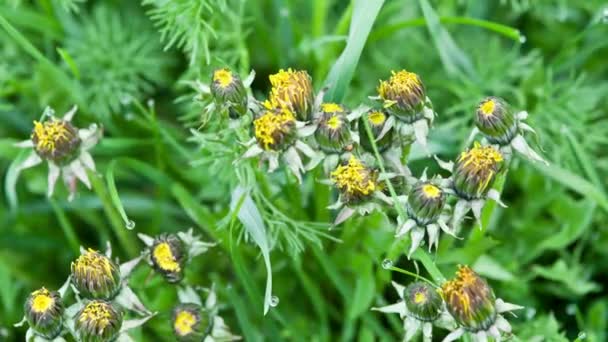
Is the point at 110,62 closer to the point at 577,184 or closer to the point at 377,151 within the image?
the point at 377,151

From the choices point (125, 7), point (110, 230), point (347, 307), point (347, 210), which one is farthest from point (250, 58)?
point (347, 210)

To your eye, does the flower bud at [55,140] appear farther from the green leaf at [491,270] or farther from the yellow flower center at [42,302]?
the green leaf at [491,270]

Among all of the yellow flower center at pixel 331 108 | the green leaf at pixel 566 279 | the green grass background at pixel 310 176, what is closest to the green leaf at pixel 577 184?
the green grass background at pixel 310 176

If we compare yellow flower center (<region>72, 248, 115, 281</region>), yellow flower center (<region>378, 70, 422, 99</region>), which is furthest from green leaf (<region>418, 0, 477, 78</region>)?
yellow flower center (<region>72, 248, 115, 281</region>)

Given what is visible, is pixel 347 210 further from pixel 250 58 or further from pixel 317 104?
pixel 250 58

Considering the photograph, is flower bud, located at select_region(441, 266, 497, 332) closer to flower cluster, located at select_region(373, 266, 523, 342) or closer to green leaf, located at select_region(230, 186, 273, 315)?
flower cluster, located at select_region(373, 266, 523, 342)
